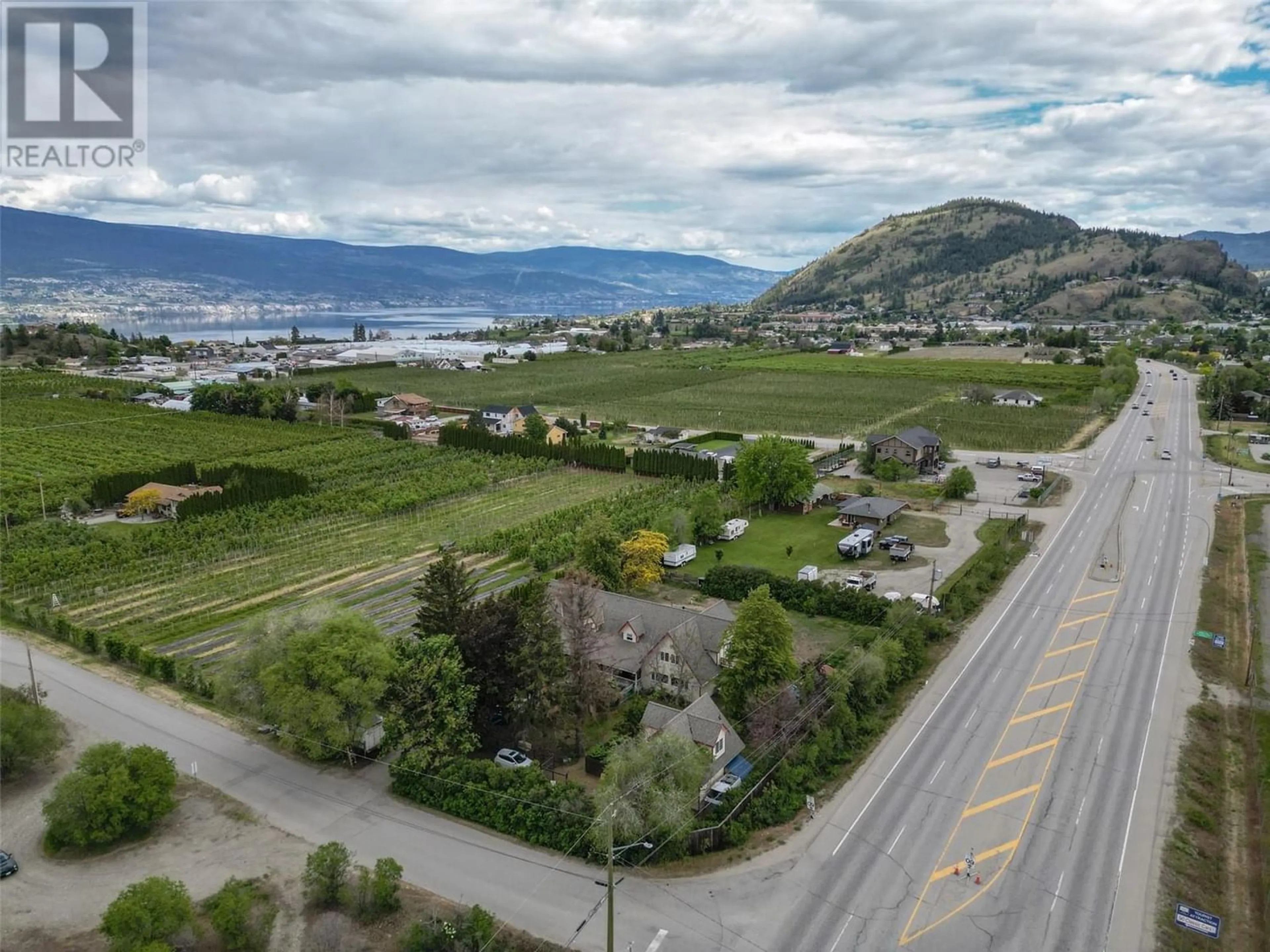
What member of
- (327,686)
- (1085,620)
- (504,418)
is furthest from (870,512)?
(504,418)

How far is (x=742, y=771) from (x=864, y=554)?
2256 centimetres

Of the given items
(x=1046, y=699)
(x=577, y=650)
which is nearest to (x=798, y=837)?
(x=577, y=650)

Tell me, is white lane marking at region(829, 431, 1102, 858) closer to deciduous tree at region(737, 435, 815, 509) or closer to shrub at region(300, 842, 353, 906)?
shrub at region(300, 842, 353, 906)

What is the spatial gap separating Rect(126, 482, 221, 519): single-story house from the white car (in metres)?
36.6

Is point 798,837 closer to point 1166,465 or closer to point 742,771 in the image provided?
point 742,771

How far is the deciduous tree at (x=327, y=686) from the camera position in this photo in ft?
74.8

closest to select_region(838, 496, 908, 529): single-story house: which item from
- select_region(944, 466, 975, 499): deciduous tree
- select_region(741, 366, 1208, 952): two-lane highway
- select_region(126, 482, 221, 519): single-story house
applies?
select_region(944, 466, 975, 499): deciduous tree

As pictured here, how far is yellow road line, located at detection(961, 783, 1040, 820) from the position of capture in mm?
21781

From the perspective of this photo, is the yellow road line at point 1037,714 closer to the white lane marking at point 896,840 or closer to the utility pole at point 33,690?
the white lane marking at point 896,840

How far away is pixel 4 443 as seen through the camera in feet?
233

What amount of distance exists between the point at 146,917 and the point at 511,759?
32.1 feet

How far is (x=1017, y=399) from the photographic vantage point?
97625 millimetres

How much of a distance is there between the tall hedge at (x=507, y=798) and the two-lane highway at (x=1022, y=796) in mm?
5476

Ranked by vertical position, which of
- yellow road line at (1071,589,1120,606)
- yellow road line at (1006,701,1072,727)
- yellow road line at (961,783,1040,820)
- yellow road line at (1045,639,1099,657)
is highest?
yellow road line at (1071,589,1120,606)
